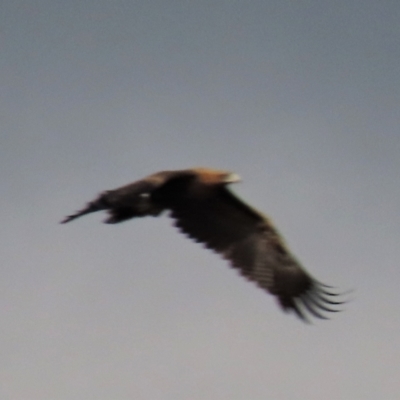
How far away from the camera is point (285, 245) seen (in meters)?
12.5

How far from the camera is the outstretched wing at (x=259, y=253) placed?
487 inches

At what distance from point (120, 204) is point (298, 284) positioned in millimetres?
3332

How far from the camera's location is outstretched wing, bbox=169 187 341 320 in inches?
487

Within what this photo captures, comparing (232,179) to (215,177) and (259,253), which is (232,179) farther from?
(259,253)

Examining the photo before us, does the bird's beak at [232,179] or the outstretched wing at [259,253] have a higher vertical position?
the bird's beak at [232,179]

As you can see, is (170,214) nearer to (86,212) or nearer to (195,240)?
(195,240)

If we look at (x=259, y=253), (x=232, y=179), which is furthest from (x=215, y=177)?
(x=259, y=253)

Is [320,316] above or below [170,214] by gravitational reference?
below

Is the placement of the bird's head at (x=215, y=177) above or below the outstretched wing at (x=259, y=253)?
above

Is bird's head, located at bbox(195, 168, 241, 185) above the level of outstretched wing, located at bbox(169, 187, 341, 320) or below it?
above

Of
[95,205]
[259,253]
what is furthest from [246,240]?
[95,205]

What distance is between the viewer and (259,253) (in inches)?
496

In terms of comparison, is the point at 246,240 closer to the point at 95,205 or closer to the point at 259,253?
the point at 259,253

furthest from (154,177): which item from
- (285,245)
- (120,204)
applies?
(285,245)
